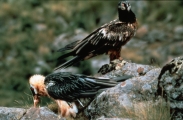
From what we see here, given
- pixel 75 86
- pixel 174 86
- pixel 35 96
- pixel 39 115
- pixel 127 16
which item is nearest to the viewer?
pixel 174 86

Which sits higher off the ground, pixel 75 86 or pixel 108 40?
pixel 108 40

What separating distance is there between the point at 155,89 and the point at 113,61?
2394 mm

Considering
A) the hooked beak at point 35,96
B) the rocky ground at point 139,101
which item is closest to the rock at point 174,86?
the rocky ground at point 139,101

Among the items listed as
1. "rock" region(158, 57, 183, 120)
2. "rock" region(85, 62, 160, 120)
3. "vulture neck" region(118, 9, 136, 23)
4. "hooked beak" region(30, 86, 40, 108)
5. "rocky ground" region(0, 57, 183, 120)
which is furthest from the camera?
"vulture neck" region(118, 9, 136, 23)

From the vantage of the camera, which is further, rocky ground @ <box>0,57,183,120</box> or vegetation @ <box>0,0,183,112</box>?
vegetation @ <box>0,0,183,112</box>

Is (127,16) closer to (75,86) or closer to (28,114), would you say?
(75,86)

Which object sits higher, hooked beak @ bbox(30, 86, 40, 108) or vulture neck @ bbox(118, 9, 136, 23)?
vulture neck @ bbox(118, 9, 136, 23)

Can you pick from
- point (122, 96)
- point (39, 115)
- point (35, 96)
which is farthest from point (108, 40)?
point (39, 115)

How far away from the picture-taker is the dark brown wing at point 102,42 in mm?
11398

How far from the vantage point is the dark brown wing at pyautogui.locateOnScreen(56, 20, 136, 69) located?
11.4 meters

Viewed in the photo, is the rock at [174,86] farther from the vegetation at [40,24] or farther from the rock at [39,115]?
the vegetation at [40,24]

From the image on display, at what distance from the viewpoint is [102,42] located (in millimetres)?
11523

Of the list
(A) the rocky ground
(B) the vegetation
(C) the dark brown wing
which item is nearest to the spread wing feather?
(A) the rocky ground

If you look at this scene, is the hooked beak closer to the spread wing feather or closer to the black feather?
the spread wing feather
